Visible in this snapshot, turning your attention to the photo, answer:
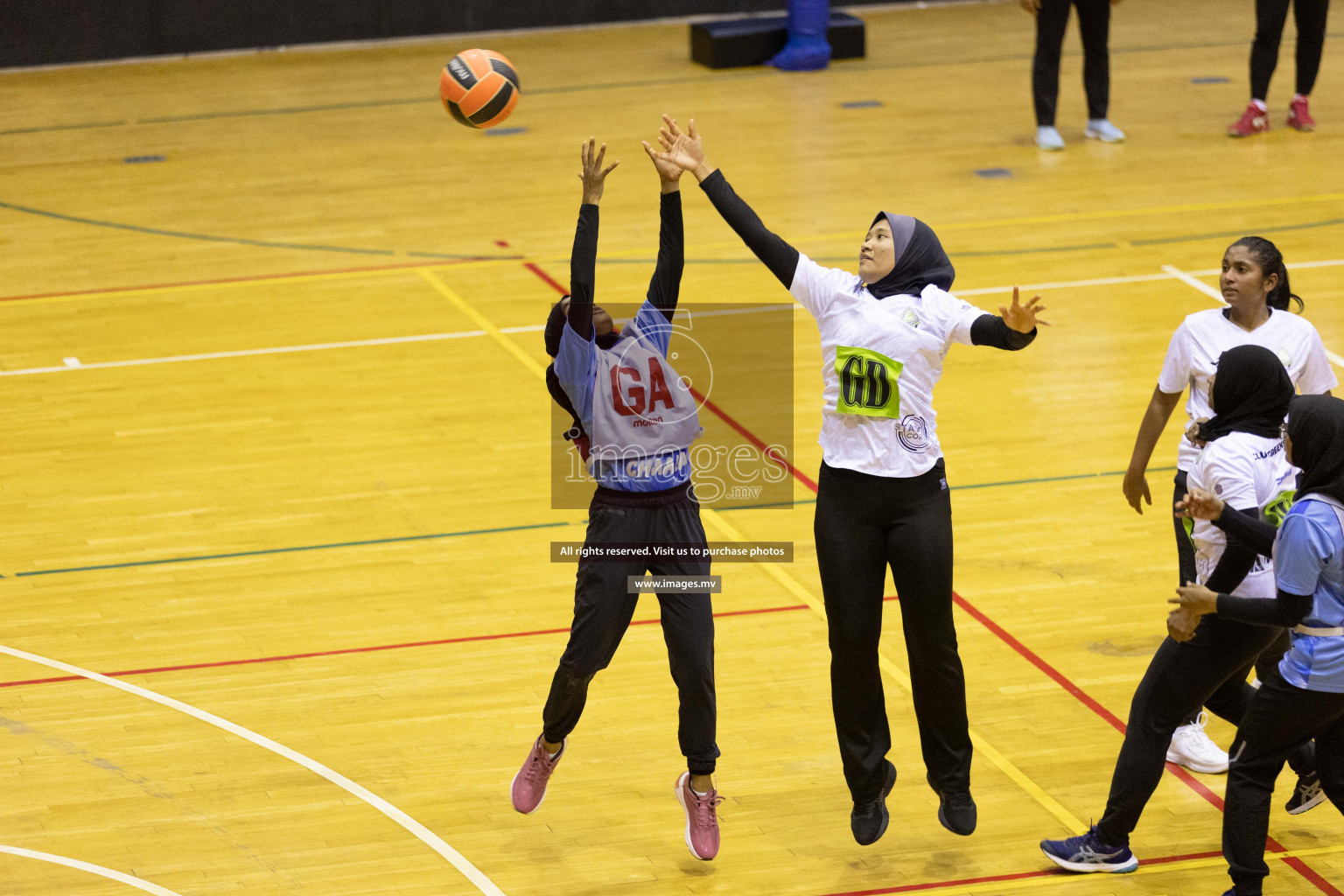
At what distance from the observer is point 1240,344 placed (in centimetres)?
549

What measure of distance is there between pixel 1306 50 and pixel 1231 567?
11.2 meters

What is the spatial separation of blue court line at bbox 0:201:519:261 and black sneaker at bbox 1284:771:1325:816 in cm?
794

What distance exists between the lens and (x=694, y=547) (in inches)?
205

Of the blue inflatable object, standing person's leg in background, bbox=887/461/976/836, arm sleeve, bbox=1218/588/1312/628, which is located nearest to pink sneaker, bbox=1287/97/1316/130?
the blue inflatable object

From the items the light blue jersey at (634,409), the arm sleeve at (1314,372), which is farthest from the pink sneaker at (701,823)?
the arm sleeve at (1314,372)

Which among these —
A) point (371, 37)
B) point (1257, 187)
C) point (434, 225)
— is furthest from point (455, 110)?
point (371, 37)

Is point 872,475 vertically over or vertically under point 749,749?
over

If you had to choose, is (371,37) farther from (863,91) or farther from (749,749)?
(749,749)

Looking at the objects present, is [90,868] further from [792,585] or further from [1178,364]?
[1178,364]

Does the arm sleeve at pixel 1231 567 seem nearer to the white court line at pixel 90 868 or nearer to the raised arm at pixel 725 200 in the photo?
the raised arm at pixel 725 200

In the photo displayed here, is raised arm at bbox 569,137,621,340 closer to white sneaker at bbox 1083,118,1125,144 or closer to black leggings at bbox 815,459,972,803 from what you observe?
black leggings at bbox 815,459,972,803

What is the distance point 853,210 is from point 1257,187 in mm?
3423

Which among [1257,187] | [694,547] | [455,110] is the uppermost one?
[455,110]

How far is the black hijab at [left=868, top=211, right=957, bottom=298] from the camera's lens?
5.05 metres
